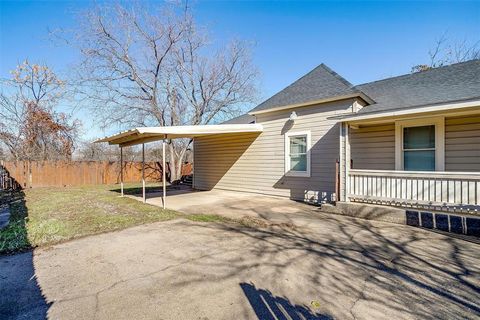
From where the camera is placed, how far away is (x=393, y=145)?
7.04m

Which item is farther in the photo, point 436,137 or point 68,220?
point 436,137

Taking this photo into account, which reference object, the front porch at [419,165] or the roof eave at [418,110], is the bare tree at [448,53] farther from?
the roof eave at [418,110]

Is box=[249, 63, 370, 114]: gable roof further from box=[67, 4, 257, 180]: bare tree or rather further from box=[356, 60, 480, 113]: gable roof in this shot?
box=[67, 4, 257, 180]: bare tree

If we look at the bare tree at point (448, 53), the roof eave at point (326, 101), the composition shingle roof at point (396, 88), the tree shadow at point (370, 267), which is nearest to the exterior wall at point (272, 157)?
the roof eave at point (326, 101)

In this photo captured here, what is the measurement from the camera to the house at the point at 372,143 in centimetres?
556

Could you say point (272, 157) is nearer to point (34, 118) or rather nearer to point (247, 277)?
point (247, 277)

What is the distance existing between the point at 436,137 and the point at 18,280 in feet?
28.0

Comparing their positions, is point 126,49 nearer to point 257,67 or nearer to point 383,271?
point 257,67

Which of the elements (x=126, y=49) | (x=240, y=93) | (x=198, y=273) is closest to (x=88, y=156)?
(x=126, y=49)

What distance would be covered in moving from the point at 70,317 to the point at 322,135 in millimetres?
7555

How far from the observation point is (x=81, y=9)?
14.6 metres

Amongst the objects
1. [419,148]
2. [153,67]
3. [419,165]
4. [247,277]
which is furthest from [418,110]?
[153,67]

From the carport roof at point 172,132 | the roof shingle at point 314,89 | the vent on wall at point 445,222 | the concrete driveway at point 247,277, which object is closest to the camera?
the concrete driveway at point 247,277

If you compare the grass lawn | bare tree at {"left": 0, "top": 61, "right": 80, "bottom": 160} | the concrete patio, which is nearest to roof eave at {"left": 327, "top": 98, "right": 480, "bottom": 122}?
the concrete patio
